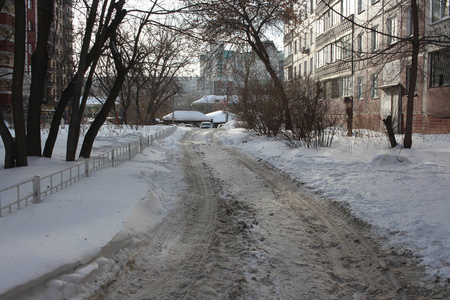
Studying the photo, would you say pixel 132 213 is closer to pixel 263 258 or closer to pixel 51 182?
pixel 51 182

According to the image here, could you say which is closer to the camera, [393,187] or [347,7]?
[393,187]

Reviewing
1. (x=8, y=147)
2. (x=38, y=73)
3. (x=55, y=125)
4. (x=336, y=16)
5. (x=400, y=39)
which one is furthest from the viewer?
(x=336, y=16)

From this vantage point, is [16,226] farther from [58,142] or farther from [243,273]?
[58,142]

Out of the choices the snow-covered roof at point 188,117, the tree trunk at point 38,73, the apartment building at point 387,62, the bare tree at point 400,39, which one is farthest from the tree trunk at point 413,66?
the snow-covered roof at point 188,117

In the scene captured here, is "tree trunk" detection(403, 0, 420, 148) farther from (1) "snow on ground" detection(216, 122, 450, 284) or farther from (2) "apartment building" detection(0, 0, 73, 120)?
(2) "apartment building" detection(0, 0, 73, 120)

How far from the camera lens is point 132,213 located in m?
5.77

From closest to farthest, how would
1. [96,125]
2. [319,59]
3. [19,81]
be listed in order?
1. [19,81]
2. [96,125]
3. [319,59]

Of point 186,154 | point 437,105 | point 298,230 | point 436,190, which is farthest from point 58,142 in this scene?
point 437,105

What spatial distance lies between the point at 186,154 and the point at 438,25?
1370cm

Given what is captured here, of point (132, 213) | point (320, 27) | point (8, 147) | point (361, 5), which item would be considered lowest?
point (132, 213)

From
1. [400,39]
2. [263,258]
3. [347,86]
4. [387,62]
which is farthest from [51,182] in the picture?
[347,86]

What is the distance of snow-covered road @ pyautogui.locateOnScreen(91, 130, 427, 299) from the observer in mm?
3861

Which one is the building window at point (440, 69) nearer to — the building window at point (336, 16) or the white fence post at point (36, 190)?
the building window at point (336, 16)

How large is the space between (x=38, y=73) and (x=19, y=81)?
3.78ft
